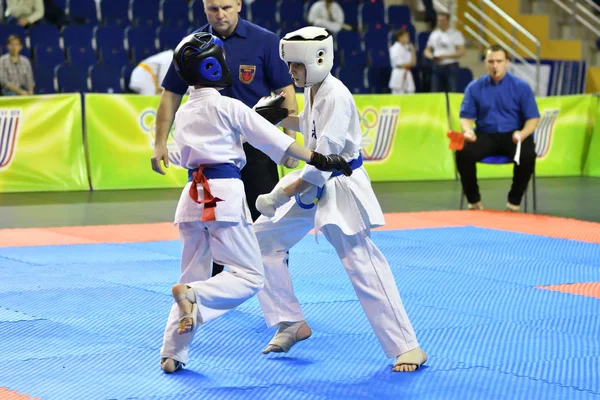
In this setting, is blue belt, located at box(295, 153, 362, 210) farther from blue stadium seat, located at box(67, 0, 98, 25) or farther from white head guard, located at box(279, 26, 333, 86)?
blue stadium seat, located at box(67, 0, 98, 25)

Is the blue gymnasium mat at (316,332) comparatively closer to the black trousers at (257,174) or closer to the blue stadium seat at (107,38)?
the black trousers at (257,174)

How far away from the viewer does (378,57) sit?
16469 mm

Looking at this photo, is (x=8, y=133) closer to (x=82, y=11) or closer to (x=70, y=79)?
(x=70, y=79)

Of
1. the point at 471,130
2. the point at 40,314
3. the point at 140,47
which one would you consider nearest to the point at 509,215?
the point at 471,130

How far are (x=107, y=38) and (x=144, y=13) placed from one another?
1.14 metres

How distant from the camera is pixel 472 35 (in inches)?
741

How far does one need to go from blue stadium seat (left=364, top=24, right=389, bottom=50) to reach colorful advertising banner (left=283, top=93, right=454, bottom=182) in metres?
3.26

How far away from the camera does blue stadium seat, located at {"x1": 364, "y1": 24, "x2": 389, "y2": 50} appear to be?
16594mm

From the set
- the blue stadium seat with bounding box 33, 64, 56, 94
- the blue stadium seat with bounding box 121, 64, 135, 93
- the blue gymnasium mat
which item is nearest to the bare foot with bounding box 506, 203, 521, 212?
the blue gymnasium mat

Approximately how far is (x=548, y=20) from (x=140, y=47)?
8344mm

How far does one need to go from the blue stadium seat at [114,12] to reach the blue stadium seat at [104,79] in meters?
1.54

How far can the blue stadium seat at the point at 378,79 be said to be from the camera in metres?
15.8

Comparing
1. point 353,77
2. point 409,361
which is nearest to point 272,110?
point 409,361

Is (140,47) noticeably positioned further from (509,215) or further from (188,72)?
(188,72)
